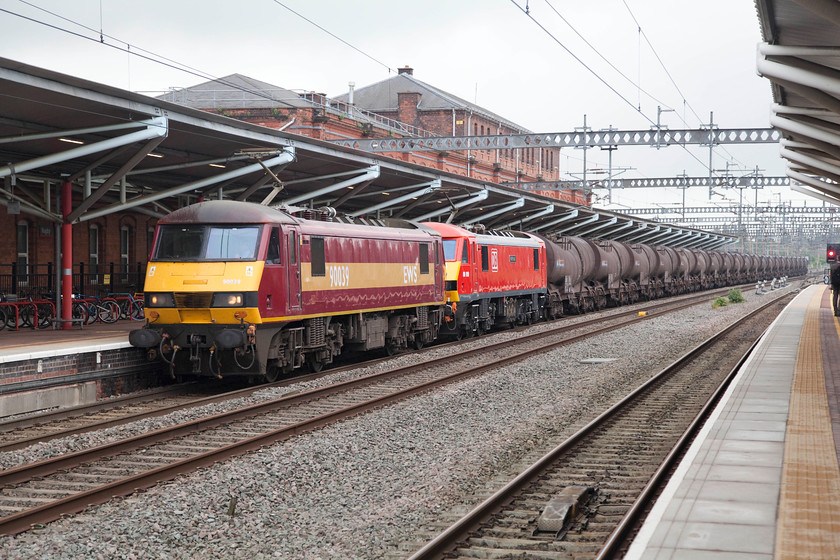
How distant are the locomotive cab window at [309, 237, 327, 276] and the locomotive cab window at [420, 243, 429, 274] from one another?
18.3 ft

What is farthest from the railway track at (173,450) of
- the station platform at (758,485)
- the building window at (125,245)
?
the building window at (125,245)

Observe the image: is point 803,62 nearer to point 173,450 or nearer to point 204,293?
point 204,293

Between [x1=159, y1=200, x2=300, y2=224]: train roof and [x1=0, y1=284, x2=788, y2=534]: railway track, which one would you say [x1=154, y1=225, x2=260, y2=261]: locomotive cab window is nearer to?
[x1=159, y1=200, x2=300, y2=224]: train roof

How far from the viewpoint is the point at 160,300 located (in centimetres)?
1559

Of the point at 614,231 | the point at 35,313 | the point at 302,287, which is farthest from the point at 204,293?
the point at 614,231

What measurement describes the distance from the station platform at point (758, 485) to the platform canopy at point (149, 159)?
1036 cm

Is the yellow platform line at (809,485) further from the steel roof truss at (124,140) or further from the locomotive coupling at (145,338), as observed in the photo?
the steel roof truss at (124,140)

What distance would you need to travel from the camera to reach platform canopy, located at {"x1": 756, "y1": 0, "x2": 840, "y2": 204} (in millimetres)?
11219

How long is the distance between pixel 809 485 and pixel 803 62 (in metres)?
7.51

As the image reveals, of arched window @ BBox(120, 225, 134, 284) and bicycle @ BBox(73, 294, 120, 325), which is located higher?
arched window @ BBox(120, 225, 134, 284)

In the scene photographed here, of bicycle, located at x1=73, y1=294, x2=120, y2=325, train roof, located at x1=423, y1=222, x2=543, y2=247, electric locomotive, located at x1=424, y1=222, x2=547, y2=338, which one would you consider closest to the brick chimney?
train roof, located at x1=423, y1=222, x2=543, y2=247

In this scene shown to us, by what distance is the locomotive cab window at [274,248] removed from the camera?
1562 centimetres

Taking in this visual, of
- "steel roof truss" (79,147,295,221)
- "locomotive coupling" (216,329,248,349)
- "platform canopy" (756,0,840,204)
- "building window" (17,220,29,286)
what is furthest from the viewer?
"building window" (17,220,29,286)

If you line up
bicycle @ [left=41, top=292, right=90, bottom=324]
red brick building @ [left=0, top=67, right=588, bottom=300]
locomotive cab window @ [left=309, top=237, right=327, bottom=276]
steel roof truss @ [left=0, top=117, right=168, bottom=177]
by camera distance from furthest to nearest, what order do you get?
red brick building @ [left=0, top=67, right=588, bottom=300]
bicycle @ [left=41, top=292, right=90, bottom=324]
steel roof truss @ [left=0, top=117, right=168, bottom=177]
locomotive cab window @ [left=309, top=237, right=327, bottom=276]
